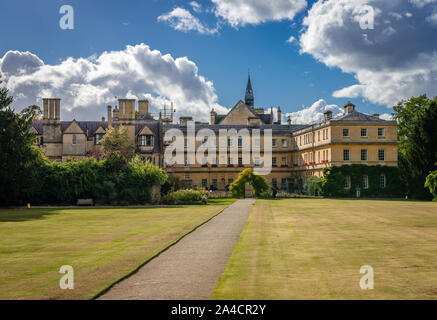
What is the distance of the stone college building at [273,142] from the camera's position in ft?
191

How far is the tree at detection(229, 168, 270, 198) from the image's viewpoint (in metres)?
49.9

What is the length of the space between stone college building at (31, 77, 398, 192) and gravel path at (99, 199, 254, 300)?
132 feet

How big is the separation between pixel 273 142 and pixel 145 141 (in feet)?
70.1

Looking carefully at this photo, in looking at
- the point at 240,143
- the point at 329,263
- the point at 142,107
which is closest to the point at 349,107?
the point at 240,143

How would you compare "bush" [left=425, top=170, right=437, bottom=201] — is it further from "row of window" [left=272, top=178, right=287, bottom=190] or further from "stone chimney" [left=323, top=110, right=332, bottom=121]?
"row of window" [left=272, top=178, right=287, bottom=190]

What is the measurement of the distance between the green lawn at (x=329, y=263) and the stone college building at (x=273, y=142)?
3994cm

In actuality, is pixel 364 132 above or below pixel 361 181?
above

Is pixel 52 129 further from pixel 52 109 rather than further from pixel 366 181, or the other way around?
pixel 366 181

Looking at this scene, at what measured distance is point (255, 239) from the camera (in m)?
15.3

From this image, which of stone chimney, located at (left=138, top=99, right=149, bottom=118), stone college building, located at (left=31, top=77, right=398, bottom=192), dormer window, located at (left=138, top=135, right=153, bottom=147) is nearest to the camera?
stone college building, located at (left=31, top=77, right=398, bottom=192)

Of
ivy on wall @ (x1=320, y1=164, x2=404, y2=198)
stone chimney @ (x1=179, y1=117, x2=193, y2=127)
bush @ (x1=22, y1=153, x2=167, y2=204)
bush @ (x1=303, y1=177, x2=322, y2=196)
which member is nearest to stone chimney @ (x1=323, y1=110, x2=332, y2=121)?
ivy on wall @ (x1=320, y1=164, x2=404, y2=198)

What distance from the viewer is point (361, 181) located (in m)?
56.3

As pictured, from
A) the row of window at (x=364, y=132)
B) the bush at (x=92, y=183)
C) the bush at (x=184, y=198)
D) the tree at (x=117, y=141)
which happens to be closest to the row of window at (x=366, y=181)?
the row of window at (x=364, y=132)

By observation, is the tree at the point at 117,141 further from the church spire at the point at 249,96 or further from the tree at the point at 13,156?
the church spire at the point at 249,96
